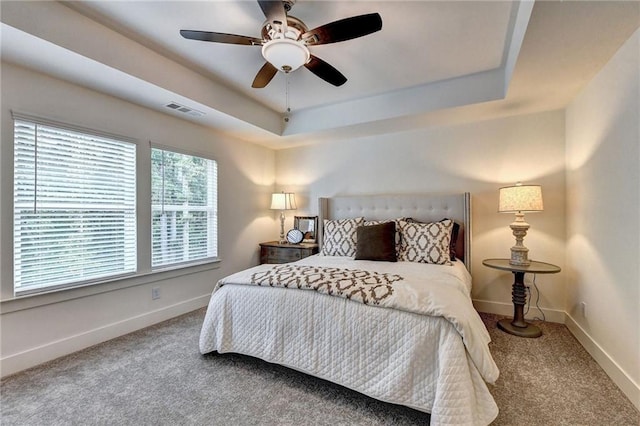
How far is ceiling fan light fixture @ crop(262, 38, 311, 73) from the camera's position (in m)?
1.81

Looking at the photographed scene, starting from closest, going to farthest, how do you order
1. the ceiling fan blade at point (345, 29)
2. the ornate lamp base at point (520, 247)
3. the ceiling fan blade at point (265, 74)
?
the ceiling fan blade at point (345, 29) < the ceiling fan blade at point (265, 74) < the ornate lamp base at point (520, 247)

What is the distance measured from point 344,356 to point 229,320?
0.99 metres

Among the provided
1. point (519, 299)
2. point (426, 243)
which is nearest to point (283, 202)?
point (426, 243)

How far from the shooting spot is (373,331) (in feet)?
5.70

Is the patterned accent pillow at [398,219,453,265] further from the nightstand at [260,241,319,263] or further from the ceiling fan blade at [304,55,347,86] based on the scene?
the ceiling fan blade at [304,55,347,86]

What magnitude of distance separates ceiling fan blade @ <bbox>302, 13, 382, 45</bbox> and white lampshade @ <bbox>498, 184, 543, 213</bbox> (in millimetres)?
2119

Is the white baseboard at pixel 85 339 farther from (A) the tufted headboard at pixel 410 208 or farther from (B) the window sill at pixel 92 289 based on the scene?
(A) the tufted headboard at pixel 410 208

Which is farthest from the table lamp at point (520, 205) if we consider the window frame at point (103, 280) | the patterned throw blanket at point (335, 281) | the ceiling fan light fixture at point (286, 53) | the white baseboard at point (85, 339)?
the white baseboard at point (85, 339)

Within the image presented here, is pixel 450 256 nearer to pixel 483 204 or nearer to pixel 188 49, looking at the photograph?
pixel 483 204

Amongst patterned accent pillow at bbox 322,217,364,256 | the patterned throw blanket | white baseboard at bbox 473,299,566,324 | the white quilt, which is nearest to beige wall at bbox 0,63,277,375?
the white quilt

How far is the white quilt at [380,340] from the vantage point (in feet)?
4.84

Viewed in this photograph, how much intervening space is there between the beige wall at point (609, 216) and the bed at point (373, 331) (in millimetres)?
996

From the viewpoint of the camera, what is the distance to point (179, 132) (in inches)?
132

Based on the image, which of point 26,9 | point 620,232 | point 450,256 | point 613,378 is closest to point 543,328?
point 613,378
